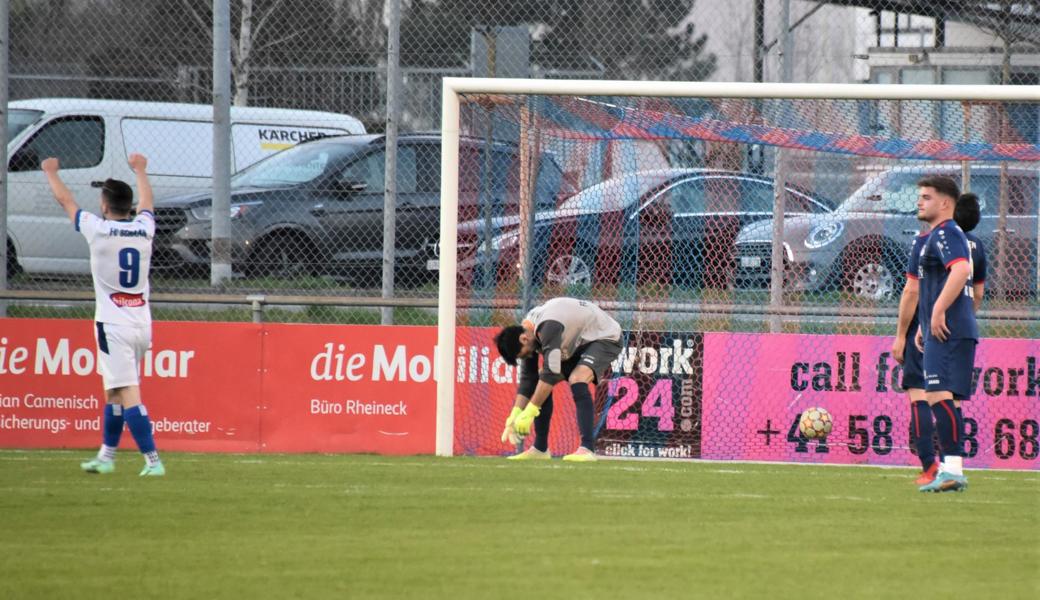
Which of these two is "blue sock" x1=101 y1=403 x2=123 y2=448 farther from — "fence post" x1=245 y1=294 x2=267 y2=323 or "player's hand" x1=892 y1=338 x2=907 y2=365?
"player's hand" x1=892 y1=338 x2=907 y2=365

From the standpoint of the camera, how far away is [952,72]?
1623 centimetres

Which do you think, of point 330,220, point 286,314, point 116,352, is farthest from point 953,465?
point 286,314

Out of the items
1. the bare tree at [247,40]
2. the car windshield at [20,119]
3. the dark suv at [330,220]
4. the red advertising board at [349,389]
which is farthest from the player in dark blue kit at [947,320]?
the car windshield at [20,119]

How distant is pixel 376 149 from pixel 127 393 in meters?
5.61

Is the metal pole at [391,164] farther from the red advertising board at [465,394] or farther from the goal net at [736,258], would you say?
the goal net at [736,258]

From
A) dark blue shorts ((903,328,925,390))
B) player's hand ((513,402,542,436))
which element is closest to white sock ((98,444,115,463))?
player's hand ((513,402,542,436))

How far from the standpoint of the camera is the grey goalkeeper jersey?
1204 centimetres

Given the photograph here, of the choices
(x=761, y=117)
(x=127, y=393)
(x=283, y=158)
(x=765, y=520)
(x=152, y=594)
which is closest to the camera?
(x=152, y=594)

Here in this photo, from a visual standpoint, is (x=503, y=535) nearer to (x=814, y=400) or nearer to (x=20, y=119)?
(x=814, y=400)

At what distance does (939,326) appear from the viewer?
9.34m

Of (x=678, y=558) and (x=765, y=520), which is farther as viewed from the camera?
(x=765, y=520)

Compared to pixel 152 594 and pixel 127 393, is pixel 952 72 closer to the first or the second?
pixel 127 393

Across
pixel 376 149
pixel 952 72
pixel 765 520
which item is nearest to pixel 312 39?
pixel 376 149

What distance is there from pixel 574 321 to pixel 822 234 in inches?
97.5
